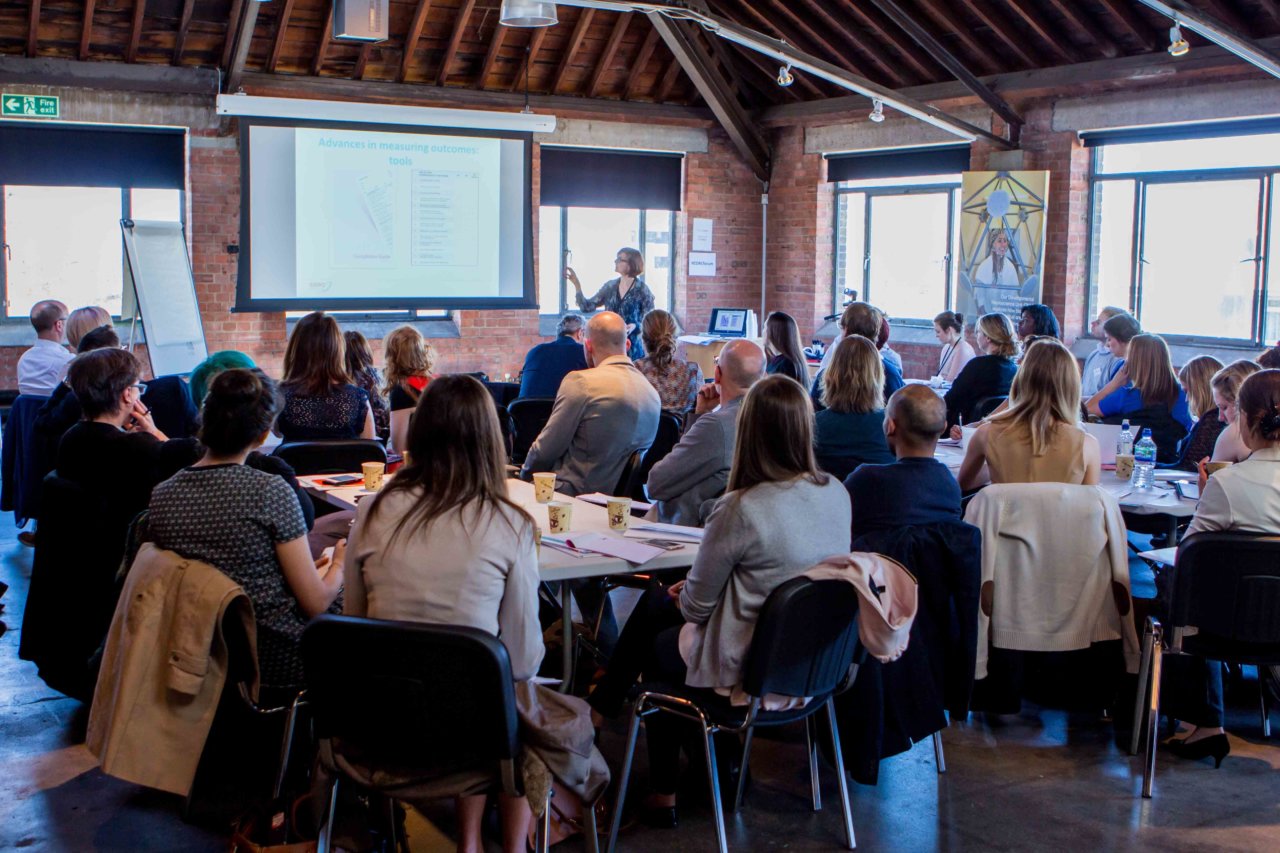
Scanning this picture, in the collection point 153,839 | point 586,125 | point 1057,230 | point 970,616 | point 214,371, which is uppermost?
point 586,125

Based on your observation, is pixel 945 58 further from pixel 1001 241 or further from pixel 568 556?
pixel 568 556

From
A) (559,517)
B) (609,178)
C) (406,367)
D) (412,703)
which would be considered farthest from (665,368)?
(609,178)

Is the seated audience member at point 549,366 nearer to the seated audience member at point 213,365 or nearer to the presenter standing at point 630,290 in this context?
the seated audience member at point 213,365

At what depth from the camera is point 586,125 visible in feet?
40.0

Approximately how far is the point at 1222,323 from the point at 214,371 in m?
7.59

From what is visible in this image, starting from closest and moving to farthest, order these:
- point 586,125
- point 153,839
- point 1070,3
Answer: point 153,839, point 1070,3, point 586,125

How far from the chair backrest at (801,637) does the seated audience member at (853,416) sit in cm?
177

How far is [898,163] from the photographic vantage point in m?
11.9

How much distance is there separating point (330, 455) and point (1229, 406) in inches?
145

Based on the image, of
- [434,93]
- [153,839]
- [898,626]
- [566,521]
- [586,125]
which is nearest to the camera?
[898,626]

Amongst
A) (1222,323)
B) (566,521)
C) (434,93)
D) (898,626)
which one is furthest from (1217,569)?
(434,93)

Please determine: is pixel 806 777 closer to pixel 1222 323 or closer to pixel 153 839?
pixel 153 839

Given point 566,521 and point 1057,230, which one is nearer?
point 566,521

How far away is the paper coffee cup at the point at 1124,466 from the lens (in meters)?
5.25
